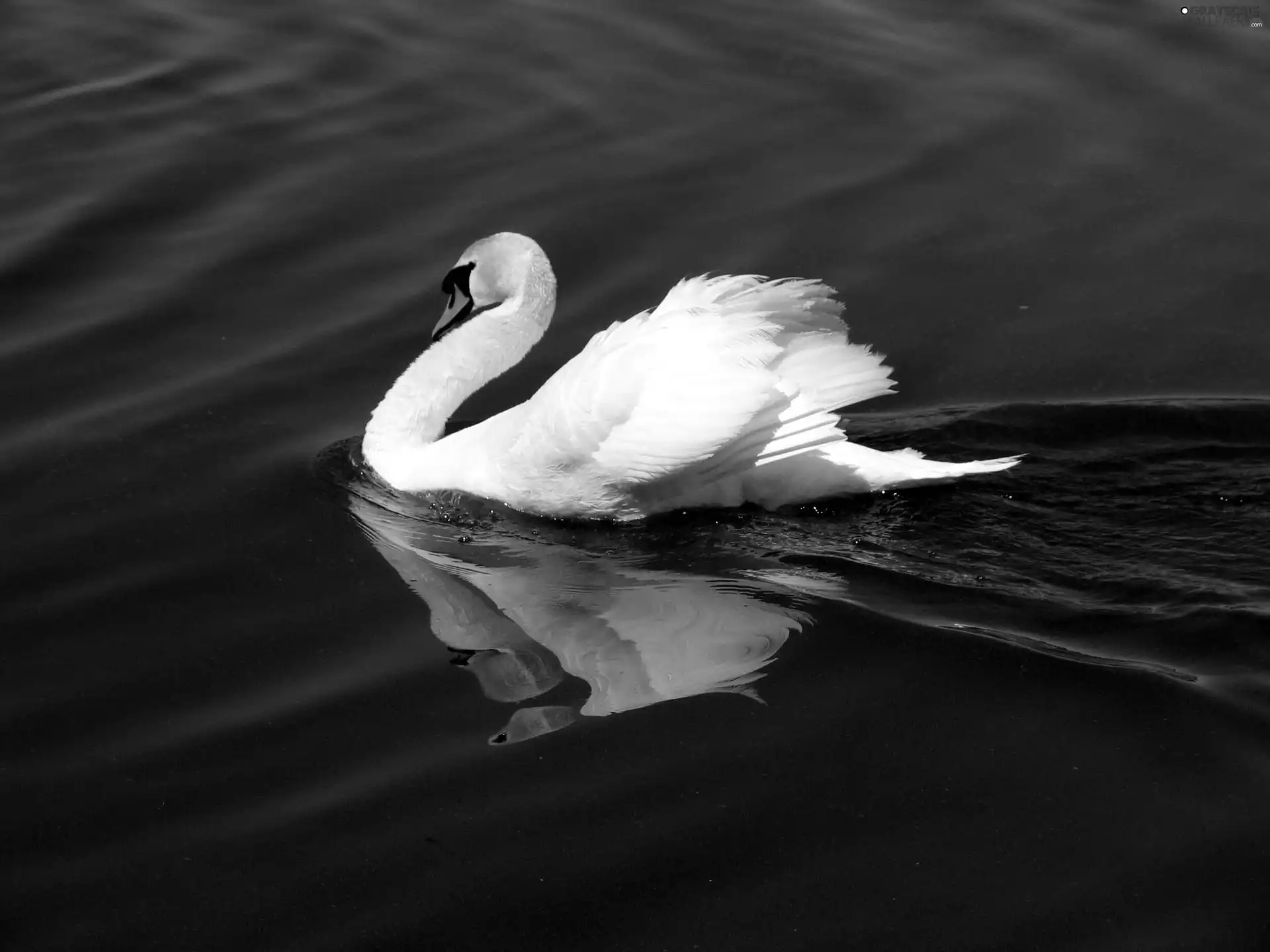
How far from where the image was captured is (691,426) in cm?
739

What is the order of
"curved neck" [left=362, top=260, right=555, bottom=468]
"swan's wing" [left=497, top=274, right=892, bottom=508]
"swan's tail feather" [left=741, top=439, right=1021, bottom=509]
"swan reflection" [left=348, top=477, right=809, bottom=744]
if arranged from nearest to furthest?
"swan reflection" [left=348, top=477, right=809, bottom=744], "swan's wing" [left=497, top=274, right=892, bottom=508], "swan's tail feather" [left=741, top=439, right=1021, bottom=509], "curved neck" [left=362, top=260, right=555, bottom=468]

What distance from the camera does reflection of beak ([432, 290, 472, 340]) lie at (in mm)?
8766

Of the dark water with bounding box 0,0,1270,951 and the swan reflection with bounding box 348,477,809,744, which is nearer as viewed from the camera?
the dark water with bounding box 0,0,1270,951

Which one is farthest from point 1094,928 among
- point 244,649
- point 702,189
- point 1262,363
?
point 702,189

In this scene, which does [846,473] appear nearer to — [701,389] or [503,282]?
[701,389]

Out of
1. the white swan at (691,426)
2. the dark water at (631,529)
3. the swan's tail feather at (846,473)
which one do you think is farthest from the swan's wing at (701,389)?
the dark water at (631,529)

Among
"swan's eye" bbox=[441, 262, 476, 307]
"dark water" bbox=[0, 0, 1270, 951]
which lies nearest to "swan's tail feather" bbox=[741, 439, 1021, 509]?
"dark water" bbox=[0, 0, 1270, 951]

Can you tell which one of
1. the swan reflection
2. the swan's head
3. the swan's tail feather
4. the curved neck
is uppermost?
the swan's head

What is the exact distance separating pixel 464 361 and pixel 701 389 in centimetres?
174

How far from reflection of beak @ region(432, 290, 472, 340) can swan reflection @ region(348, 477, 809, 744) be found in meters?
1.15

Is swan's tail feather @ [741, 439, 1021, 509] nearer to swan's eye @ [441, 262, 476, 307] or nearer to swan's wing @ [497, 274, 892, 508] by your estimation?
swan's wing @ [497, 274, 892, 508]

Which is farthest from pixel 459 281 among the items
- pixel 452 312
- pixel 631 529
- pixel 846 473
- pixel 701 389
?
→ pixel 846 473

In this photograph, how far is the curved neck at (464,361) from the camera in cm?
848

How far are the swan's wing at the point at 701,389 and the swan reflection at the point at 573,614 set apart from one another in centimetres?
47
